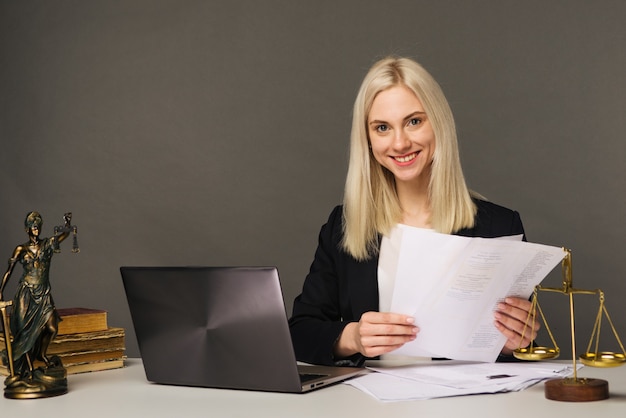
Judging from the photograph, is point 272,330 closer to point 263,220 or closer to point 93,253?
point 263,220

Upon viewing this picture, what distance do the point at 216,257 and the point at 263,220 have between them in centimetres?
32

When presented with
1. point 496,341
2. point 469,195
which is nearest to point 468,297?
point 496,341

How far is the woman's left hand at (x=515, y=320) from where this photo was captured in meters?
2.21

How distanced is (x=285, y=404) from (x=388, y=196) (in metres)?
1.24

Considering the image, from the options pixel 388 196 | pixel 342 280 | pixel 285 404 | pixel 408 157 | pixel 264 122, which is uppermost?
pixel 264 122

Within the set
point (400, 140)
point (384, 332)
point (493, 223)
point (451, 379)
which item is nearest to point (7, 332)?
point (384, 332)

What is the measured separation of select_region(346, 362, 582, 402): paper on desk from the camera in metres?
1.97

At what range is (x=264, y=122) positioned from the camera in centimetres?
468

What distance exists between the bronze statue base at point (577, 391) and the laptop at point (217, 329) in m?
0.52

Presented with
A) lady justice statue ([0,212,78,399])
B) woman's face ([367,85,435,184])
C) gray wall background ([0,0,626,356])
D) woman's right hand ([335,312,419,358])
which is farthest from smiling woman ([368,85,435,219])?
gray wall background ([0,0,626,356])

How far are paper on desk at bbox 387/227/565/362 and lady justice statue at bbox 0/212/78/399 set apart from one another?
82 cm

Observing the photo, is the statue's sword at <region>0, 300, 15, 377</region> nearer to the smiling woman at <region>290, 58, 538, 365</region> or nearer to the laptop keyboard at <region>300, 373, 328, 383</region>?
the laptop keyboard at <region>300, 373, 328, 383</region>

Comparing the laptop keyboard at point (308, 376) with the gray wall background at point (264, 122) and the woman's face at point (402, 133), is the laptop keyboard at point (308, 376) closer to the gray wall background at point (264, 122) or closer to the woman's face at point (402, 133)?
the woman's face at point (402, 133)

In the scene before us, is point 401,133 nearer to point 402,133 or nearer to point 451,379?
point 402,133
